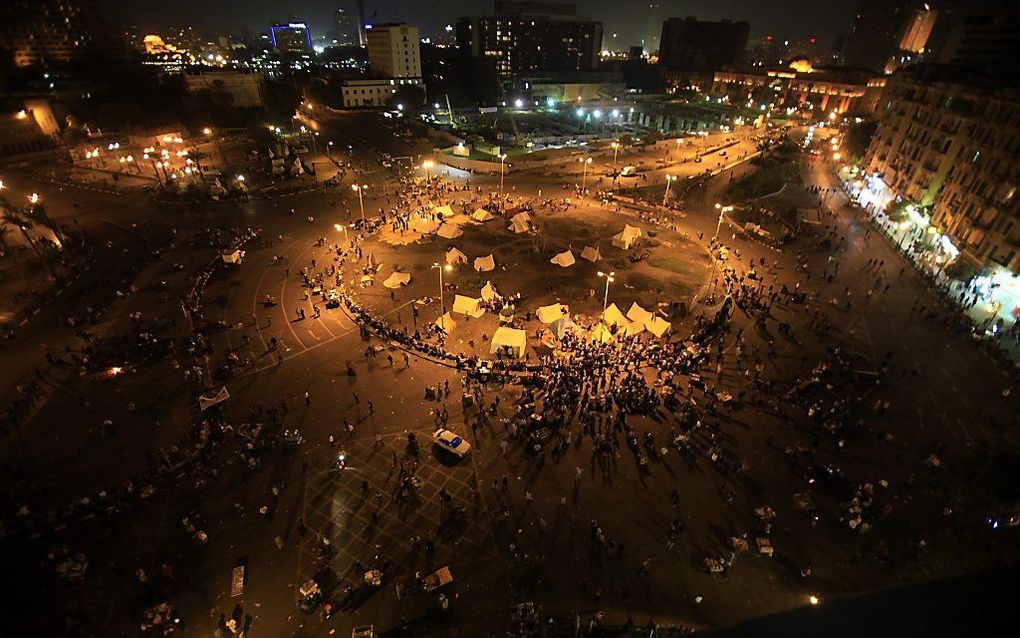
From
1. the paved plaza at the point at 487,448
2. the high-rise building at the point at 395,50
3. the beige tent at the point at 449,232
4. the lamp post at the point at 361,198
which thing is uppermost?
the high-rise building at the point at 395,50

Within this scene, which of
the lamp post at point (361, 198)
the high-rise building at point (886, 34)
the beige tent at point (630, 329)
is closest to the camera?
the beige tent at point (630, 329)

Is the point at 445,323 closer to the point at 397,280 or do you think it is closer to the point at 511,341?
the point at 511,341

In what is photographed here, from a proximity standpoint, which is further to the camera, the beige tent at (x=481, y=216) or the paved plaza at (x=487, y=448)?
the beige tent at (x=481, y=216)

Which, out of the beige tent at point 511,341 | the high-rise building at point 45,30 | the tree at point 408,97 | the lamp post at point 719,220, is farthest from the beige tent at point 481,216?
the high-rise building at point 45,30

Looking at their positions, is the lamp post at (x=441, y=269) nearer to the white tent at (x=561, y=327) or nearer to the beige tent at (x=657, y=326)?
the white tent at (x=561, y=327)

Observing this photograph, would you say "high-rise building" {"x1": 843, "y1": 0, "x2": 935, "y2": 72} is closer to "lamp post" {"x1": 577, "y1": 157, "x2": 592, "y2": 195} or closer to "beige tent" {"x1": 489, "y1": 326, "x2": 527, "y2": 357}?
"lamp post" {"x1": 577, "y1": 157, "x2": 592, "y2": 195}

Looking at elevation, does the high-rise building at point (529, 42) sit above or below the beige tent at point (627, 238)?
above

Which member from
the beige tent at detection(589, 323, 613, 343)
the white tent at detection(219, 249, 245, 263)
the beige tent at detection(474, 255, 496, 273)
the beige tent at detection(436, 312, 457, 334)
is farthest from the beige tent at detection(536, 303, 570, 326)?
the white tent at detection(219, 249, 245, 263)
